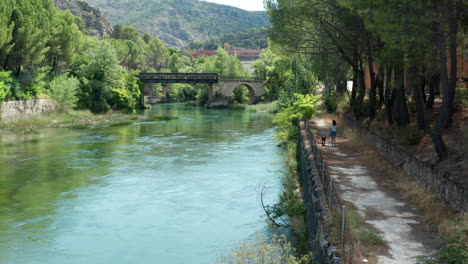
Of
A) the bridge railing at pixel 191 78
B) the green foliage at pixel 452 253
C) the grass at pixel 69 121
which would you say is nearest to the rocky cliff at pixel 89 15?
the bridge railing at pixel 191 78

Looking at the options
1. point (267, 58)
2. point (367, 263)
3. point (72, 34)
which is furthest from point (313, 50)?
point (267, 58)

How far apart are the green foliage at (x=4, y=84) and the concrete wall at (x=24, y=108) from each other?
3.61ft

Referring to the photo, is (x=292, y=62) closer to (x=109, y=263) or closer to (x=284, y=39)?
(x=284, y=39)

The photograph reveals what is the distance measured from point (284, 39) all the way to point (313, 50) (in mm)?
2980

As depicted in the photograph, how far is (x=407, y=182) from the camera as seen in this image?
14977 mm

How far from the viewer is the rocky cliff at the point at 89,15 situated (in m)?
142

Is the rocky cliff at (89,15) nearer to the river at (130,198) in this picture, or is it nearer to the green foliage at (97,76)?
the green foliage at (97,76)

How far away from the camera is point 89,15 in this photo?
144 m

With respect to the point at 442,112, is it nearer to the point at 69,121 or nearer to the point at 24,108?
the point at 24,108

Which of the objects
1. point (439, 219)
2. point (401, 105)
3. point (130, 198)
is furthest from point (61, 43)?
point (439, 219)

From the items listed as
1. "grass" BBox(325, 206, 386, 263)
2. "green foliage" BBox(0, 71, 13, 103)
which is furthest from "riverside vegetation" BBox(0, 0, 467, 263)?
"grass" BBox(325, 206, 386, 263)

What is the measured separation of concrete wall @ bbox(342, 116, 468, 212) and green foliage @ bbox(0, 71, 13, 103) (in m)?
33.8

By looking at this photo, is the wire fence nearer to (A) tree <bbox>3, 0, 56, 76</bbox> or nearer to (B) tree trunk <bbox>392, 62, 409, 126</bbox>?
(B) tree trunk <bbox>392, 62, 409, 126</bbox>

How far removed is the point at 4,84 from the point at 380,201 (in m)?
40.9
